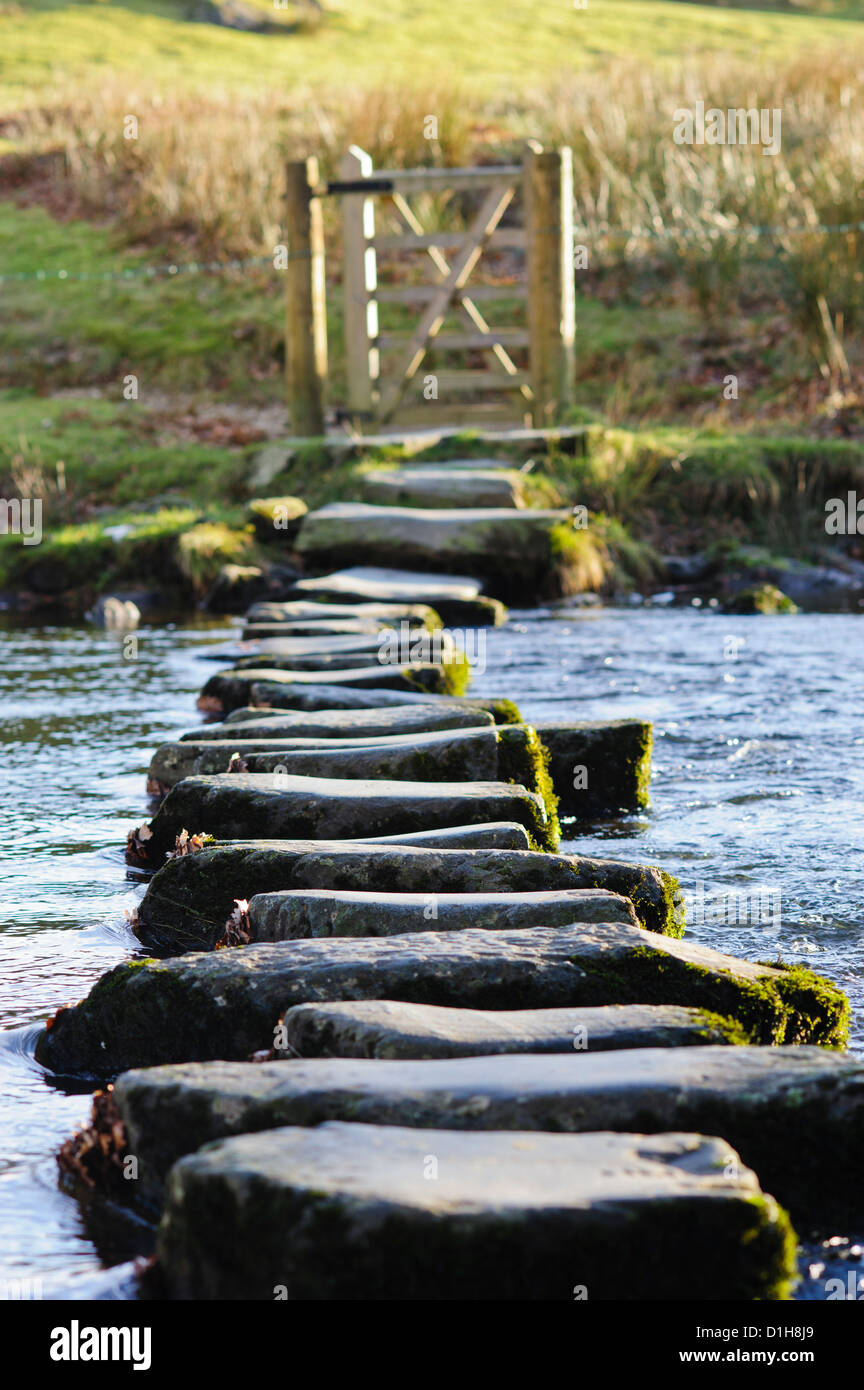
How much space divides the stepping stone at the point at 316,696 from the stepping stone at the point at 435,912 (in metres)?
1.74

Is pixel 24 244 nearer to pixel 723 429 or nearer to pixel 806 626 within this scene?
pixel 723 429

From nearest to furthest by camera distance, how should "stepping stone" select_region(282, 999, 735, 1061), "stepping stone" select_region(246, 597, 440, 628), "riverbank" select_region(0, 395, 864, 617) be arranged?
"stepping stone" select_region(282, 999, 735, 1061)
"stepping stone" select_region(246, 597, 440, 628)
"riverbank" select_region(0, 395, 864, 617)

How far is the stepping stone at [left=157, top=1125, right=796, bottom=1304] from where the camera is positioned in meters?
2.02

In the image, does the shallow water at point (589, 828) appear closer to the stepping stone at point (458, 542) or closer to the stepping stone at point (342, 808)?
the stepping stone at point (342, 808)

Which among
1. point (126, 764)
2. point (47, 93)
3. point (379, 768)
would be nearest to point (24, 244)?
point (47, 93)

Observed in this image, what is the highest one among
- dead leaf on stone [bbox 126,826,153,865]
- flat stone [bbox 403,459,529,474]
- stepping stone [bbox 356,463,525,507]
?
flat stone [bbox 403,459,529,474]

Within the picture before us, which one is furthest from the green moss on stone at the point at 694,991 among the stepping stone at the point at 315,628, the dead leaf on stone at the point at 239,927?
the stepping stone at the point at 315,628

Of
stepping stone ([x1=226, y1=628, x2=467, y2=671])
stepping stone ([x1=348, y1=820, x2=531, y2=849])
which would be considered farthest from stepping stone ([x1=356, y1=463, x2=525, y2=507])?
stepping stone ([x1=348, y1=820, x2=531, y2=849])

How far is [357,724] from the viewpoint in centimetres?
483

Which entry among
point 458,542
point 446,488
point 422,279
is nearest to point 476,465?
point 446,488

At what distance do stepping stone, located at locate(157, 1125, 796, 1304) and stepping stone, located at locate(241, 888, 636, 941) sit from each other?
1.01m

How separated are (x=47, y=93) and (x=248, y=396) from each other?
11069 millimetres

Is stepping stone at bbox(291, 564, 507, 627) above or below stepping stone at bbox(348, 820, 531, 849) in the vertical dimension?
below

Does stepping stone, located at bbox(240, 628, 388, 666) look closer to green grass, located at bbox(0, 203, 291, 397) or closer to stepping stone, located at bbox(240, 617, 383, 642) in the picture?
stepping stone, located at bbox(240, 617, 383, 642)
